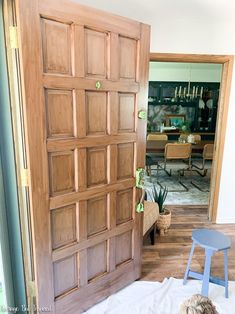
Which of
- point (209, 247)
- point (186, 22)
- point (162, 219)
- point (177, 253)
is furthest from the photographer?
point (162, 219)

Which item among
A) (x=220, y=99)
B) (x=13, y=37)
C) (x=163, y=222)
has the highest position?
(x=13, y=37)

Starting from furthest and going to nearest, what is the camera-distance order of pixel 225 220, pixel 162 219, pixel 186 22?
pixel 225 220 → pixel 162 219 → pixel 186 22

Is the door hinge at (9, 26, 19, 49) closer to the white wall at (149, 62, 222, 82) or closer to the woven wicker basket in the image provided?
the woven wicker basket

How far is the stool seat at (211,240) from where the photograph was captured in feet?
6.00

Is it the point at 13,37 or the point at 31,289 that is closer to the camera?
the point at 13,37

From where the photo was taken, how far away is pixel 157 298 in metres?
1.92

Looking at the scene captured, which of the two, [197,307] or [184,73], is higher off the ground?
[184,73]

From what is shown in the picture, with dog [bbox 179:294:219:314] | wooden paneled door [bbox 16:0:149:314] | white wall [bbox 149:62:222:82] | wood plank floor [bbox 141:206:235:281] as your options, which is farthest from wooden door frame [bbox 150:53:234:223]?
white wall [bbox 149:62:222:82]

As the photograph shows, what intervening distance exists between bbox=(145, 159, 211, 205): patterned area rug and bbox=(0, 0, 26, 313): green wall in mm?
2200

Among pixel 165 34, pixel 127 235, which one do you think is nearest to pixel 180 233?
pixel 127 235

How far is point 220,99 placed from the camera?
9.73 feet

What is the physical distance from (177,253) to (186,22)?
96.3 inches

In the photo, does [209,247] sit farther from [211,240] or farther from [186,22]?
[186,22]

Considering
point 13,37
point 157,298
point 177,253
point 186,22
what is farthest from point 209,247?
point 186,22
